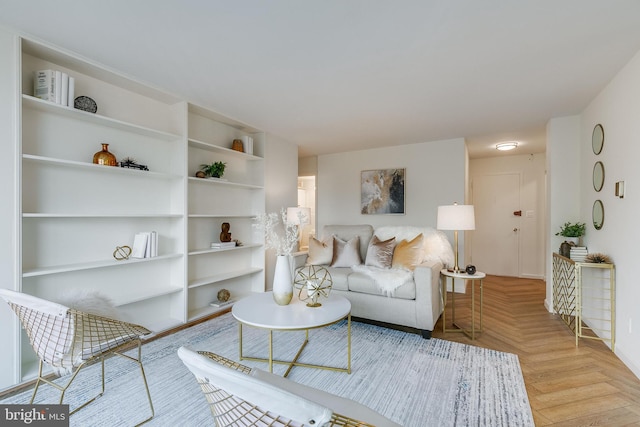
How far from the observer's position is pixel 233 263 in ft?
12.9

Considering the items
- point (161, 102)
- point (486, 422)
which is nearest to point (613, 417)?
point (486, 422)

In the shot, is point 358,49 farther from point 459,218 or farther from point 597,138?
point 597,138

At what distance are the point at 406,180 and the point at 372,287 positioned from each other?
2.40 meters

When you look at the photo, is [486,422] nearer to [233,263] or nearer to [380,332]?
[380,332]

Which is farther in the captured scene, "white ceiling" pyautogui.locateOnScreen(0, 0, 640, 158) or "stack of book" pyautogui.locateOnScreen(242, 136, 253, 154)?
"stack of book" pyautogui.locateOnScreen(242, 136, 253, 154)

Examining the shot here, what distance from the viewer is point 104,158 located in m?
2.46

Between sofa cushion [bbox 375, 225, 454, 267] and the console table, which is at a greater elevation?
sofa cushion [bbox 375, 225, 454, 267]

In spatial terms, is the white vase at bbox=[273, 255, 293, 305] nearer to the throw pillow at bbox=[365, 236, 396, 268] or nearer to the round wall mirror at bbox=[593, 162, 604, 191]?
the throw pillow at bbox=[365, 236, 396, 268]

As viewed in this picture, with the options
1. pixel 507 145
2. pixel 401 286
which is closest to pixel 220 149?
pixel 401 286

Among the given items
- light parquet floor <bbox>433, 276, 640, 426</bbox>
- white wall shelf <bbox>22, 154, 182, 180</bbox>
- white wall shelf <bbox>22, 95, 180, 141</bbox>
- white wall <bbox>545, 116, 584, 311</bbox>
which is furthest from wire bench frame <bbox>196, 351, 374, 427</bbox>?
white wall <bbox>545, 116, 584, 311</bbox>

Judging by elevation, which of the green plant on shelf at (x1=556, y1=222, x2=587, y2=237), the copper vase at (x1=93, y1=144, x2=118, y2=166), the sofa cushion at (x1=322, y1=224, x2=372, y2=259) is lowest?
the sofa cushion at (x1=322, y1=224, x2=372, y2=259)

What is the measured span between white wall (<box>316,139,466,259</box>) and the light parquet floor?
1442mm

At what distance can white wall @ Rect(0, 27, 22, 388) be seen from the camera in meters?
1.89

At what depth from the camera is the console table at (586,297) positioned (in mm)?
2557
